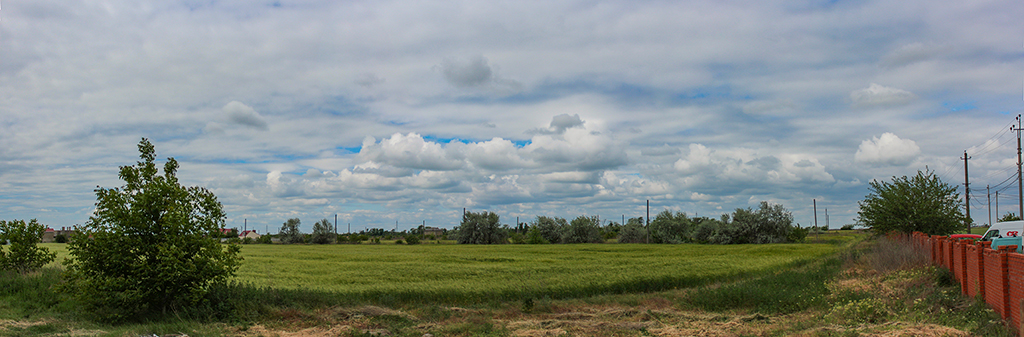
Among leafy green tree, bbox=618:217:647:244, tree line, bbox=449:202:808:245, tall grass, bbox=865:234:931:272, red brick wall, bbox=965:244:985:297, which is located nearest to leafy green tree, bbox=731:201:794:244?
tree line, bbox=449:202:808:245

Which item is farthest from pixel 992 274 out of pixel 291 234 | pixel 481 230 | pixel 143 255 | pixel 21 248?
pixel 291 234

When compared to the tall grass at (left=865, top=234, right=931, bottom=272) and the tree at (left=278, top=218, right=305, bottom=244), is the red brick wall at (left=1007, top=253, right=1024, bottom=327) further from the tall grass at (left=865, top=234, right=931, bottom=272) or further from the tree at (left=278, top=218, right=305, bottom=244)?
the tree at (left=278, top=218, right=305, bottom=244)

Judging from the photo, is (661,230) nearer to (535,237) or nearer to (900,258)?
(535,237)

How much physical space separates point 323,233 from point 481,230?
95.4 ft

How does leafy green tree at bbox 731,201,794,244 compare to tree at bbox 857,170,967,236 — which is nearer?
tree at bbox 857,170,967,236

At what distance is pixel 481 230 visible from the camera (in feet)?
271

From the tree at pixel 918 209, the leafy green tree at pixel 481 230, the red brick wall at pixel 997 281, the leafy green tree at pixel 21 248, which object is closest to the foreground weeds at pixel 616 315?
the red brick wall at pixel 997 281

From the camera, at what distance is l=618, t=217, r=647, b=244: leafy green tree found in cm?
8300

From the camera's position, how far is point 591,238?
8512 cm

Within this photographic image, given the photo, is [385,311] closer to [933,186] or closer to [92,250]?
[92,250]

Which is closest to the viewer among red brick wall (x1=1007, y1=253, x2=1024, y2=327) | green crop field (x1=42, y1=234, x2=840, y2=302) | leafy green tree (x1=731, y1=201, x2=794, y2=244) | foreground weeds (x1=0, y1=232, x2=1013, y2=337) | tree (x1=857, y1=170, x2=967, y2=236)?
red brick wall (x1=1007, y1=253, x2=1024, y2=327)

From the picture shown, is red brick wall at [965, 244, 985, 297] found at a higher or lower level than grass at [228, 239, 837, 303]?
higher

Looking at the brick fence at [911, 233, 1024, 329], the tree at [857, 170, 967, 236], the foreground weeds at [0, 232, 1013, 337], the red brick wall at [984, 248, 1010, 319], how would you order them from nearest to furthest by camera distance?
the brick fence at [911, 233, 1024, 329], the red brick wall at [984, 248, 1010, 319], the foreground weeds at [0, 232, 1013, 337], the tree at [857, 170, 967, 236]

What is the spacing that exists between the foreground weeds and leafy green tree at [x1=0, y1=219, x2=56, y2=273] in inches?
148
